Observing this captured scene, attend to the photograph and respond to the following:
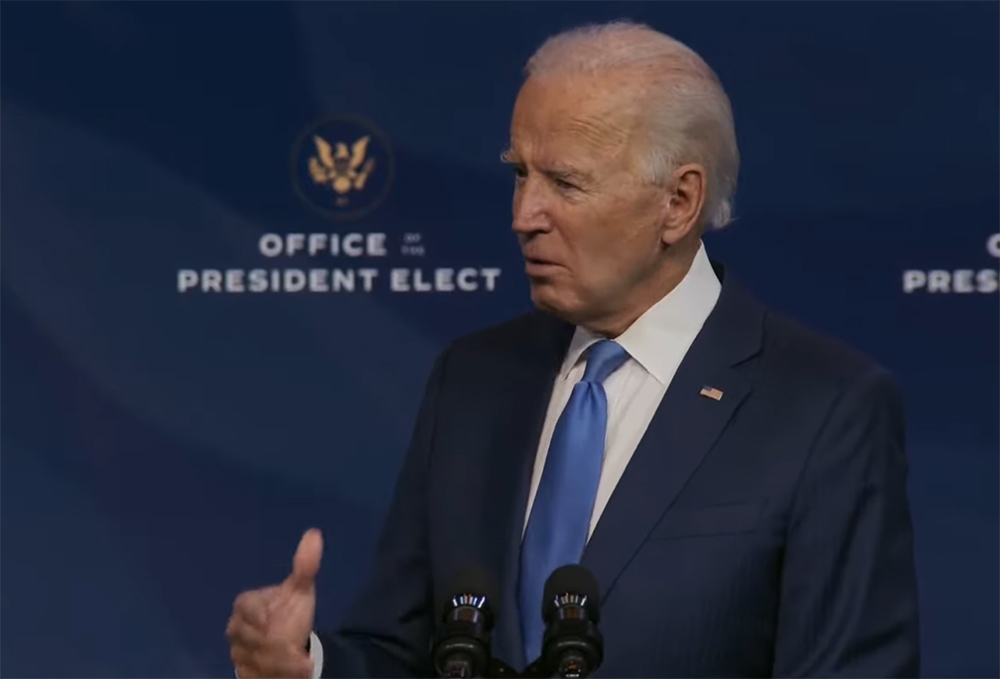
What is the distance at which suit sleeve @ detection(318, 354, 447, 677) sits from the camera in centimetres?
237

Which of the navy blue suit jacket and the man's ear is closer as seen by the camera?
the navy blue suit jacket

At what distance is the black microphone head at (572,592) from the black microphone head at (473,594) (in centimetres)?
5

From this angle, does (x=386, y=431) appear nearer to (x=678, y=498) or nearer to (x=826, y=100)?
(x=826, y=100)

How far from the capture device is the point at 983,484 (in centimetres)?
363

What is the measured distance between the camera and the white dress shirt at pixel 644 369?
2.29 meters

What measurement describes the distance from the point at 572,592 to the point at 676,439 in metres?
0.52

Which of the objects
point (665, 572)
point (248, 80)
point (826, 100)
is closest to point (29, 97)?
point (248, 80)

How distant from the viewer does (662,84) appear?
7.34 feet

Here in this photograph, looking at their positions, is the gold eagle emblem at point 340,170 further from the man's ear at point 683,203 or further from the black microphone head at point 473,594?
the black microphone head at point 473,594

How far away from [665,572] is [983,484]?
168 cm

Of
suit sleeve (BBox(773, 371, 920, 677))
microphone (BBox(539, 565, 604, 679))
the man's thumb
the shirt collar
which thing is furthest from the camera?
the shirt collar

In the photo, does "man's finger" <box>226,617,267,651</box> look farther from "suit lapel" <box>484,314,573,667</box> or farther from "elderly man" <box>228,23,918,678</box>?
"suit lapel" <box>484,314,573,667</box>

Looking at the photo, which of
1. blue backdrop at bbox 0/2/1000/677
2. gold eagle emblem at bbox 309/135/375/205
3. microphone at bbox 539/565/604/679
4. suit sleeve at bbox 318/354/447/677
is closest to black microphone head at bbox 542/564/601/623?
microphone at bbox 539/565/604/679

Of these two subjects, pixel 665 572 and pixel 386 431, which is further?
pixel 386 431
